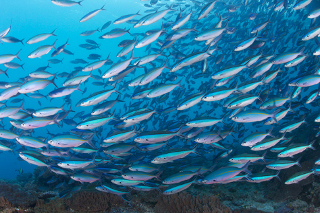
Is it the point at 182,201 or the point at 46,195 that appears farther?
the point at 46,195

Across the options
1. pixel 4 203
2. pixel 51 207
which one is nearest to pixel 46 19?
pixel 4 203

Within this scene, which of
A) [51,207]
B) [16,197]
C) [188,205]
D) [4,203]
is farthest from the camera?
[16,197]

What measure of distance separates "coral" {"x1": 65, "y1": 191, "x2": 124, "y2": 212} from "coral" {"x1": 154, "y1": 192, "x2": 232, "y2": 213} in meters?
1.52

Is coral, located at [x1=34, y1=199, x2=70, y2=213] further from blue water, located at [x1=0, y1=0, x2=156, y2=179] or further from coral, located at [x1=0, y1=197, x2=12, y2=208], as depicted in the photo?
blue water, located at [x1=0, y1=0, x2=156, y2=179]

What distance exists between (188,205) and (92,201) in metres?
2.93

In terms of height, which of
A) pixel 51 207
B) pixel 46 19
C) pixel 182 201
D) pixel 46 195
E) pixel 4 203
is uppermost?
pixel 46 19

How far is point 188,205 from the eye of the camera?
4.41m

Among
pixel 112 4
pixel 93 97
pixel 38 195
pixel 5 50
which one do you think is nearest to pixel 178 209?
pixel 93 97

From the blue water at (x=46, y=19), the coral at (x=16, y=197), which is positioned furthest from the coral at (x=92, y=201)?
the blue water at (x=46, y=19)

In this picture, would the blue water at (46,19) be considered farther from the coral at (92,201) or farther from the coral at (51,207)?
the coral at (92,201)

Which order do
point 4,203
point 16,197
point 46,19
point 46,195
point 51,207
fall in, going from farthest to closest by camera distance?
point 46,19
point 46,195
point 16,197
point 51,207
point 4,203

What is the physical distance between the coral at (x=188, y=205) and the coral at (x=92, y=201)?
1525mm

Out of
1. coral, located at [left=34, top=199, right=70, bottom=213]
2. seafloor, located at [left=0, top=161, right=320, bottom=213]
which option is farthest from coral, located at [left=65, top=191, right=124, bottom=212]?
coral, located at [left=34, top=199, right=70, bottom=213]

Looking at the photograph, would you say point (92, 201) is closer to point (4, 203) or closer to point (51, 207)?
point (51, 207)
